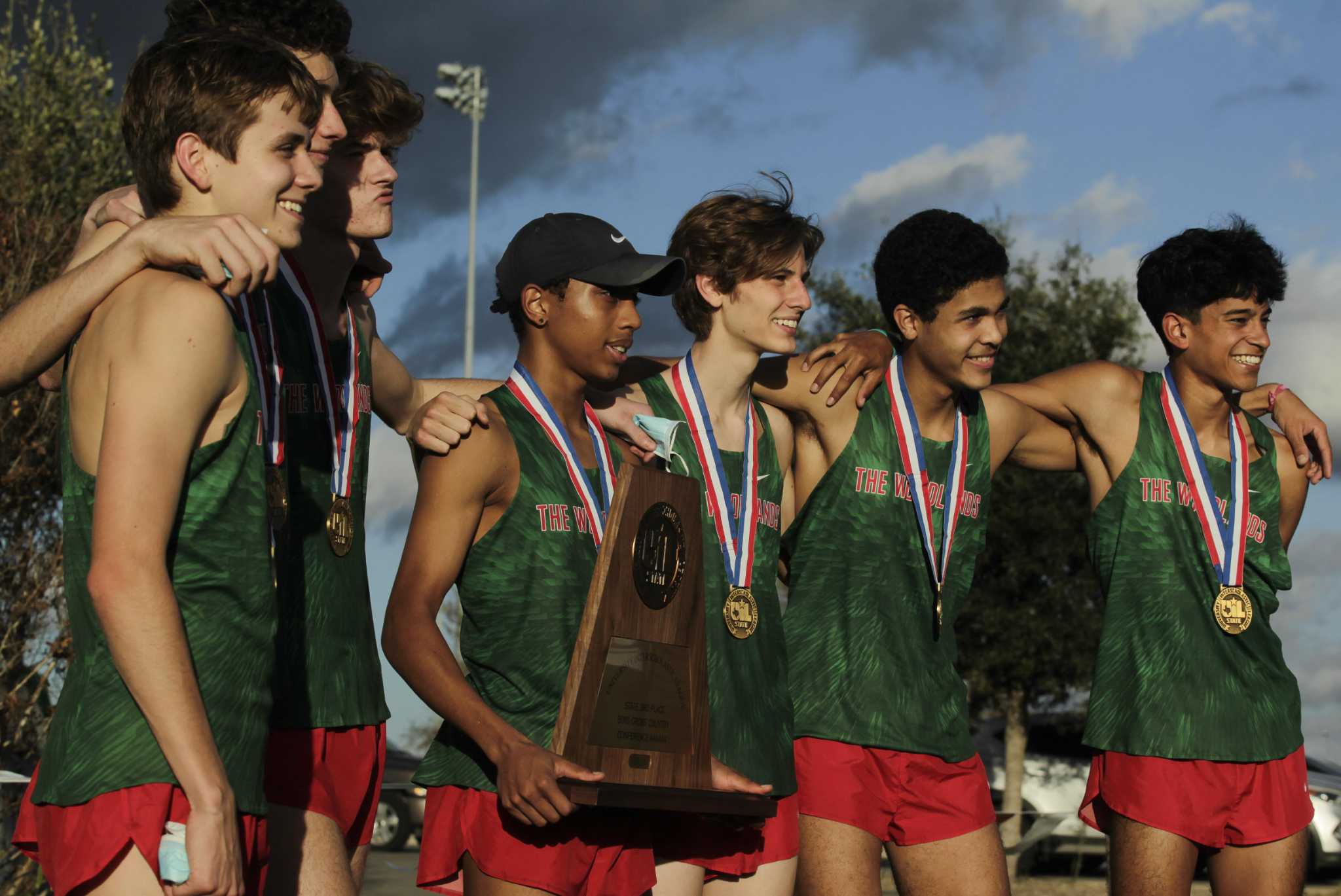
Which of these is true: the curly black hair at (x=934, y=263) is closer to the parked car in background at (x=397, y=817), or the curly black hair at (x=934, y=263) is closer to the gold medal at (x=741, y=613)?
the gold medal at (x=741, y=613)

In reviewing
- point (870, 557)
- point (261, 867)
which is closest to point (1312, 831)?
point (870, 557)

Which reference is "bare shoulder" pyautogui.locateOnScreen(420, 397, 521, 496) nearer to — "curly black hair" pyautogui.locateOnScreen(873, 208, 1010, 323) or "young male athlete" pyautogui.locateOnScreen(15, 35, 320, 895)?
"young male athlete" pyautogui.locateOnScreen(15, 35, 320, 895)

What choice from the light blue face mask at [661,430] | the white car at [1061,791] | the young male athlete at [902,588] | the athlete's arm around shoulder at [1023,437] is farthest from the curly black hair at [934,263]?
the white car at [1061,791]

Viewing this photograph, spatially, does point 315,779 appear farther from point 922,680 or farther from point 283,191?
point 922,680

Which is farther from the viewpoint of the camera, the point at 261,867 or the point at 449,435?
the point at 449,435

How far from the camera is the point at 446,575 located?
401 centimetres

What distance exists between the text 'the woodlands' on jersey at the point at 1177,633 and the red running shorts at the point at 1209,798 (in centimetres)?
6

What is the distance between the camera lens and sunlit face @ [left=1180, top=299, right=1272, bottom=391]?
586 cm

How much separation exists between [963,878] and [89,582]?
3.26 meters

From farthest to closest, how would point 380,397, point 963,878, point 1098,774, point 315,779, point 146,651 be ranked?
1. point 1098,774
2. point 963,878
3. point 380,397
4. point 315,779
5. point 146,651

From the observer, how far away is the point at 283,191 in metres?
3.12

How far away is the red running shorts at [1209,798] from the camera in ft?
18.2

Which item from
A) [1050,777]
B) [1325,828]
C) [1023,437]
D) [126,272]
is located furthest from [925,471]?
[1050,777]

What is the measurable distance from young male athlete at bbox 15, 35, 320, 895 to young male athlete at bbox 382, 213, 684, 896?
0.93 m
